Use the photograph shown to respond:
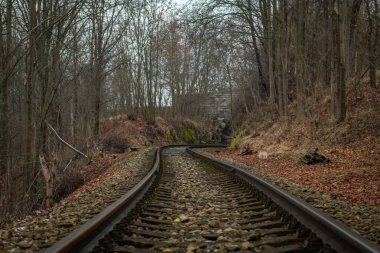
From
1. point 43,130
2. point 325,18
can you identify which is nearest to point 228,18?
point 325,18

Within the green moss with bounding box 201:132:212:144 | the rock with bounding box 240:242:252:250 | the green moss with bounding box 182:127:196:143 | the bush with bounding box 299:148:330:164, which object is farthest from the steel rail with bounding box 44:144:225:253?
the green moss with bounding box 201:132:212:144

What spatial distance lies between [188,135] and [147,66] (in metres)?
10.1

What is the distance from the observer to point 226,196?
708cm

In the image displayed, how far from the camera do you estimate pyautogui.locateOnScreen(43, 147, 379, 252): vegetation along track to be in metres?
3.55

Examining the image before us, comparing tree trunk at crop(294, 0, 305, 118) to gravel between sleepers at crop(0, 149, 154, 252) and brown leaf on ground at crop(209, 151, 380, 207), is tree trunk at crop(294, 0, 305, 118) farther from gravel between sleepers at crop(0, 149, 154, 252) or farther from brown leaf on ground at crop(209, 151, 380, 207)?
gravel between sleepers at crop(0, 149, 154, 252)

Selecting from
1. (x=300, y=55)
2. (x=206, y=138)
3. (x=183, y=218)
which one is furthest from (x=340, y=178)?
(x=206, y=138)

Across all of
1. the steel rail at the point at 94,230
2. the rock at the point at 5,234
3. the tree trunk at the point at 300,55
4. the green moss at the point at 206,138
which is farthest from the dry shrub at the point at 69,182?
the green moss at the point at 206,138

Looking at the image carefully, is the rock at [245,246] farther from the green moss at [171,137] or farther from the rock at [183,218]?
the green moss at [171,137]

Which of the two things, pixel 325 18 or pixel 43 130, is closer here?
pixel 43 130

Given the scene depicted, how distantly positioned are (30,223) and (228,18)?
743 inches

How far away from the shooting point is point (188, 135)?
40250mm

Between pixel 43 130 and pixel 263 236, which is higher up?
pixel 43 130

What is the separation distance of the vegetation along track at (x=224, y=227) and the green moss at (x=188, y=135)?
32190mm

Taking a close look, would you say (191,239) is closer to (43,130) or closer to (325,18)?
(43,130)
